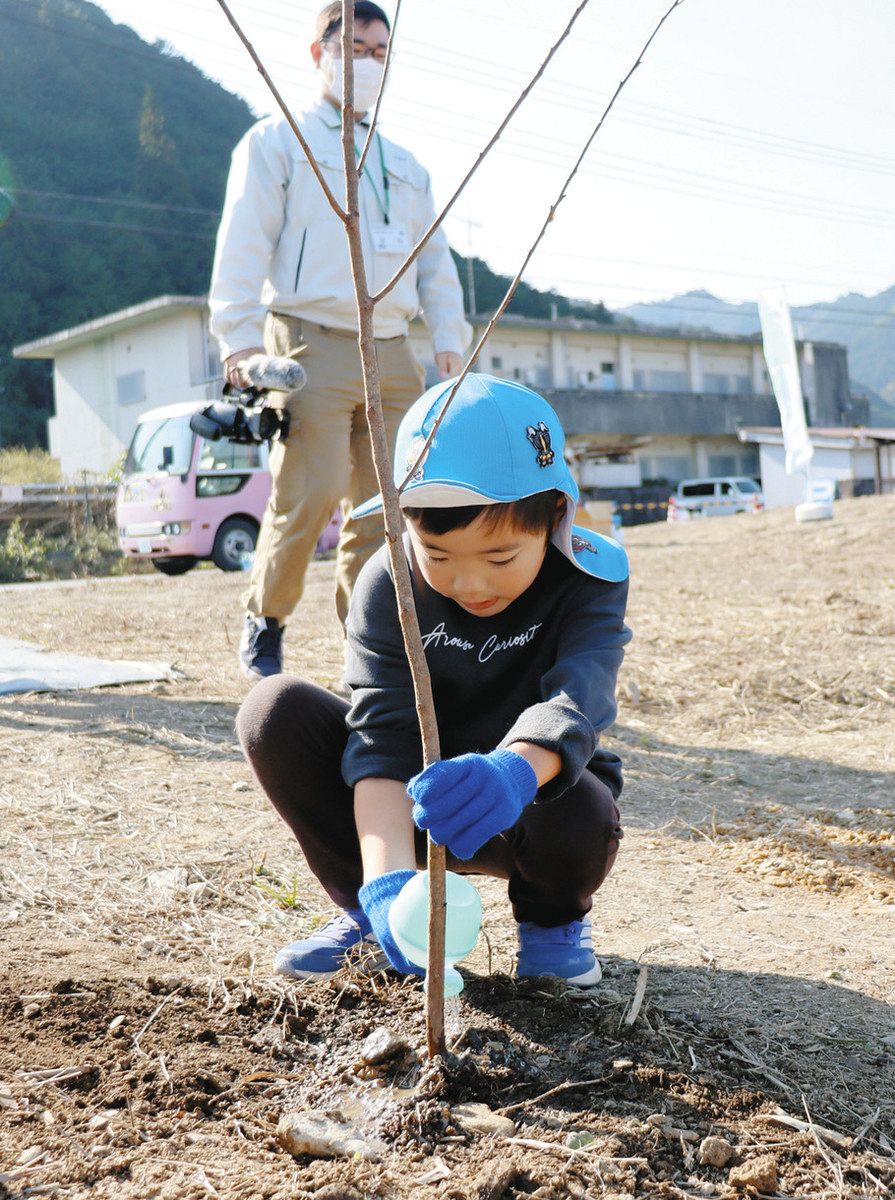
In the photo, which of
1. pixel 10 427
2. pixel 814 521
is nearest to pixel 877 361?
pixel 10 427

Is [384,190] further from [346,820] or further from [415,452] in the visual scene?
[346,820]

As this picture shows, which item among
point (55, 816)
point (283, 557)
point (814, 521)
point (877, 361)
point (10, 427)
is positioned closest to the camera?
point (55, 816)

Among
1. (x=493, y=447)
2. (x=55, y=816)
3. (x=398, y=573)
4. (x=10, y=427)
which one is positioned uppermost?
(x=10, y=427)

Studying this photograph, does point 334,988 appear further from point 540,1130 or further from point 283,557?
point 283,557

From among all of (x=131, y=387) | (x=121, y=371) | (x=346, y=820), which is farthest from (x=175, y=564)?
(x=121, y=371)

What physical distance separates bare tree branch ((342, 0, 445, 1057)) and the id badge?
2.36 m

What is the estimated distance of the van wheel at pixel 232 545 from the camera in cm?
1329

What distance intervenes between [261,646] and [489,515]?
6.87 ft

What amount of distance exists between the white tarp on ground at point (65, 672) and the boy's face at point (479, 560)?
112 inches

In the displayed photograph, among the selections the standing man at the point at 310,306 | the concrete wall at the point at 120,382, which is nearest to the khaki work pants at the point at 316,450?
the standing man at the point at 310,306

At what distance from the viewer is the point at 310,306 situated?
3.45 m

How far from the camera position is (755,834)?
2.74m

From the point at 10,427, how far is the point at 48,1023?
37.2 m

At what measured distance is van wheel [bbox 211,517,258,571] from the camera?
43.6 feet
